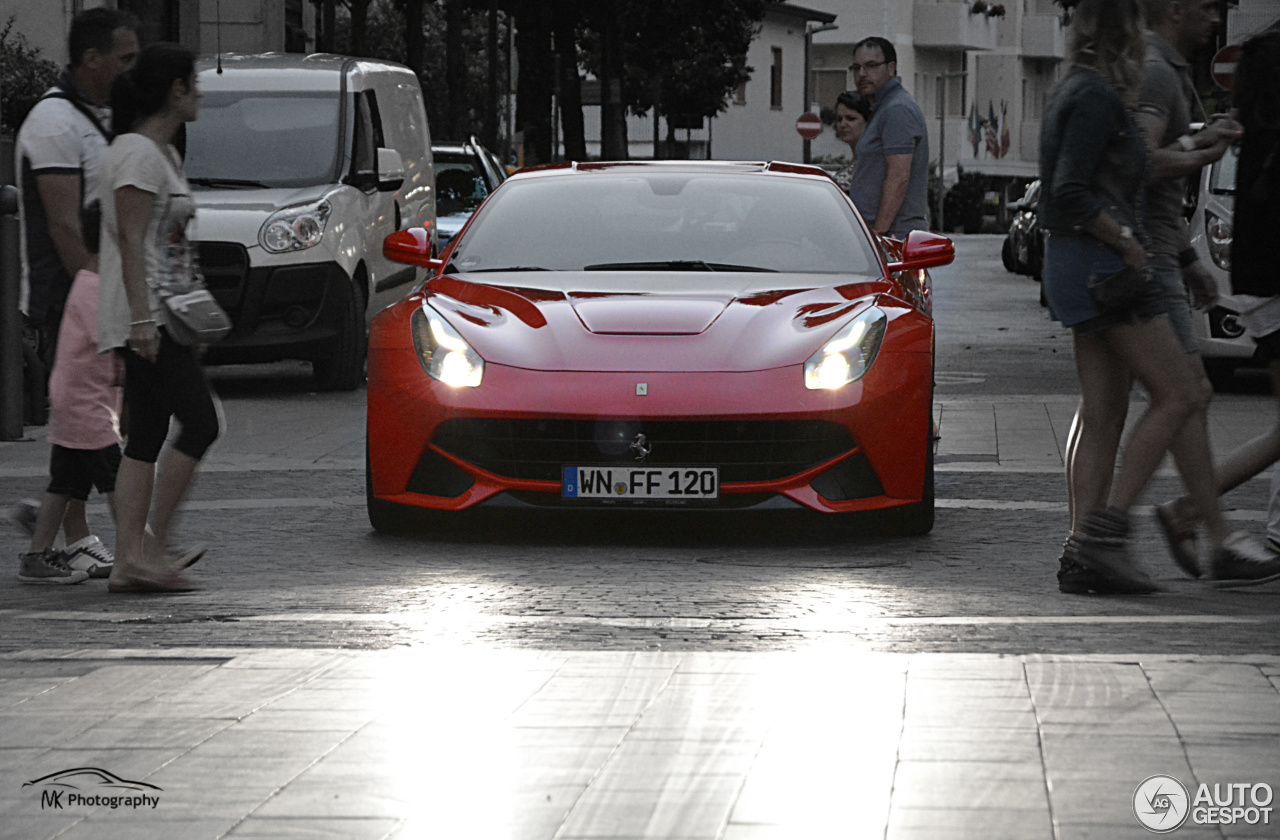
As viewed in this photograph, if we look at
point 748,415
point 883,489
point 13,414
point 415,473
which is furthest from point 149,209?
point 13,414

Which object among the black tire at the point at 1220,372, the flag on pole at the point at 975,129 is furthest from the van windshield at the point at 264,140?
the flag on pole at the point at 975,129

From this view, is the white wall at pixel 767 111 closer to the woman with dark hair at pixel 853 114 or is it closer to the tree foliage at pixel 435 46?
the tree foliage at pixel 435 46

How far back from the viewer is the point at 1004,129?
294 feet

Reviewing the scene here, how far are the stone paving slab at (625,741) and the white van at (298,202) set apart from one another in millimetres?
7878

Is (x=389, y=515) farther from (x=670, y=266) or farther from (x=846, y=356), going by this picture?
(x=846, y=356)

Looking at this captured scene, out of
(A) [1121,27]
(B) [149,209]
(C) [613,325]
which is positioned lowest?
(C) [613,325]

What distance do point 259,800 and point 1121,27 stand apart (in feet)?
12.2

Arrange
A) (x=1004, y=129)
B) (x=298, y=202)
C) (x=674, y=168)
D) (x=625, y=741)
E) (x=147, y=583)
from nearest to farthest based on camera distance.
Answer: (x=625, y=741), (x=147, y=583), (x=674, y=168), (x=298, y=202), (x=1004, y=129)

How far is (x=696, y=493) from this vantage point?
304 inches

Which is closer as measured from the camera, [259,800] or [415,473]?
[259,800]

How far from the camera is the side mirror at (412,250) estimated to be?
9.02 metres

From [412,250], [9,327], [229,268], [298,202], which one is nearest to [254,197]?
[298,202]

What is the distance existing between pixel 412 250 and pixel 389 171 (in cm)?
555

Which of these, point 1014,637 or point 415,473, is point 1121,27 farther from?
point 415,473
